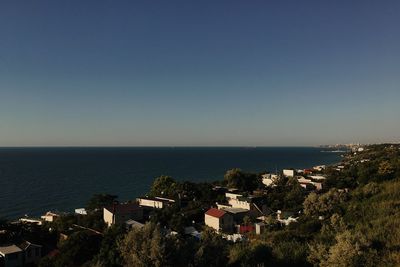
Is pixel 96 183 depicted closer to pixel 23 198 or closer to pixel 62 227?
pixel 23 198

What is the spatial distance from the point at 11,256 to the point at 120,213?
1394 cm

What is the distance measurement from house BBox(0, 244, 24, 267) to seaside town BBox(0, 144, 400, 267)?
0.06 meters

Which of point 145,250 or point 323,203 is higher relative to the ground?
point 145,250

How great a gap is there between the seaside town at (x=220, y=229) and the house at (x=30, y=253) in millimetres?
31

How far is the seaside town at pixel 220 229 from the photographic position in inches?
528

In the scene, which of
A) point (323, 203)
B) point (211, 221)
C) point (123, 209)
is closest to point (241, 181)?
point (211, 221)

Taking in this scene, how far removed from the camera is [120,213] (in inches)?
1435

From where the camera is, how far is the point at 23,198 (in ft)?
209

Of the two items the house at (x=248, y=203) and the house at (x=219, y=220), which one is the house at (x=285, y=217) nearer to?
the house at (x=248, y=203)

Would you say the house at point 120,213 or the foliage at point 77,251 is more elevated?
the foliage at point 77,251

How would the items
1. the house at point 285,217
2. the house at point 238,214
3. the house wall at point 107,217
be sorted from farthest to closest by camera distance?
the house at point 238,214 → the house wall at point 107,217 → the house at point 285,217

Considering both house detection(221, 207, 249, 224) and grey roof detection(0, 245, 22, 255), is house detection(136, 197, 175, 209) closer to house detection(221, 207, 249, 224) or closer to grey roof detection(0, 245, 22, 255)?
house detection(221, 207, 249, 224)

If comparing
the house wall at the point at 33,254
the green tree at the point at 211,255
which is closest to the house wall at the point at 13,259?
the house wall at the point at 33,254

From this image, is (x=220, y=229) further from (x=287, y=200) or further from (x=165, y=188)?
(x=165, y=188)
